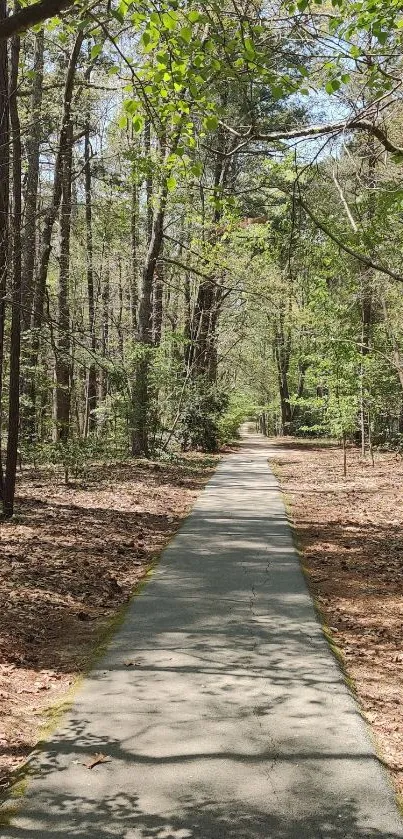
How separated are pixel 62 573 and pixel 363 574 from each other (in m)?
3.28

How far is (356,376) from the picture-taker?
1648cm

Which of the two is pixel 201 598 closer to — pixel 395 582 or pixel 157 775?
pixel 395 582

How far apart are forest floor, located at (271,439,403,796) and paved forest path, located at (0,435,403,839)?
25cm

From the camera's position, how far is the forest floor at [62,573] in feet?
13.6

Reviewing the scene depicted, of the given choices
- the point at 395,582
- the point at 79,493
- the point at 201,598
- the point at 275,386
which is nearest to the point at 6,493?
the point at 79,493

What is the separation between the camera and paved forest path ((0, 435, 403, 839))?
275cm

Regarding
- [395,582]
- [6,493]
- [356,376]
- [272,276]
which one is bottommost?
[395,582]

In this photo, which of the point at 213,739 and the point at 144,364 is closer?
the point at 213,739

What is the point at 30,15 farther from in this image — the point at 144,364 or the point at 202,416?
the point at 202,416

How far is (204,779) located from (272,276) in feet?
63.2

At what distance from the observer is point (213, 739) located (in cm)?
346

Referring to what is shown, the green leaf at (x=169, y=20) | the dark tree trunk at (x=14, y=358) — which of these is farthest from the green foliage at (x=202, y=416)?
the green leaf at (x=169, y=20)

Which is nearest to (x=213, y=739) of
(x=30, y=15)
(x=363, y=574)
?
(x=30, y=15)

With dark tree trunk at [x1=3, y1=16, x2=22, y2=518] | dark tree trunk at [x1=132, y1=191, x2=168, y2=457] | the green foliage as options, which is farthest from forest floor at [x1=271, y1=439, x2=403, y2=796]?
the green foliage
